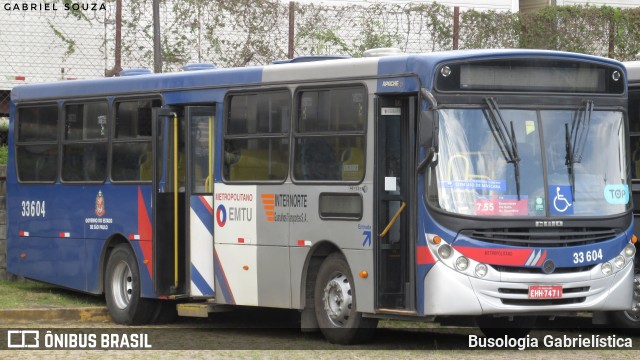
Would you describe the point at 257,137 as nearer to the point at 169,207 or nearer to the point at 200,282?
the point at 169,207

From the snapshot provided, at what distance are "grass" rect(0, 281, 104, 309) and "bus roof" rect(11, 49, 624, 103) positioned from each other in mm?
2619

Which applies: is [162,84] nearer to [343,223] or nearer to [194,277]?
[194,277]

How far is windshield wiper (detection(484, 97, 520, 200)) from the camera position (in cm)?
1377

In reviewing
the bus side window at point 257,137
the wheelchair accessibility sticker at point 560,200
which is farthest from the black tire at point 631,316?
the bus side window at point 257,137

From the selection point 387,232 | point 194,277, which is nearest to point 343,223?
point 387,232

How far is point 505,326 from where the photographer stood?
48.1 ft

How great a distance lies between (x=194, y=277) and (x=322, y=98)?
300cm

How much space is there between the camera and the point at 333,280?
14836 mm

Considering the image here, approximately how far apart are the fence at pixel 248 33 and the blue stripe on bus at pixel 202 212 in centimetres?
673

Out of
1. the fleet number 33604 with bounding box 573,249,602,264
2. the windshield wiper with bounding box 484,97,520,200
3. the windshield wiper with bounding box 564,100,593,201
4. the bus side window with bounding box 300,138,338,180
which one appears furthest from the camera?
the bus side window with bounding box 300,138,338,180

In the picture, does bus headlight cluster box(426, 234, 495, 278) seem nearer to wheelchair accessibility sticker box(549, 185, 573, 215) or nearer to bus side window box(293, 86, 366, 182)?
wheelchair accessibility sticker box(549, 185, 573, 215)

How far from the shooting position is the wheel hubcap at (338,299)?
48.1 ft

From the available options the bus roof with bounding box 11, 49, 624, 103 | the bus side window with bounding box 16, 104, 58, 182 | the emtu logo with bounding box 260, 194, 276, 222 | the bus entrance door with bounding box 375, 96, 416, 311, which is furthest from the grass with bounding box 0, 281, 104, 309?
the bus entrance door with bounding box 375, 96, 416, 311

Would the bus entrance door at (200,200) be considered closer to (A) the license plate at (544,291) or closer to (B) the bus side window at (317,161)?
(B) the bus side window at (317,161)
